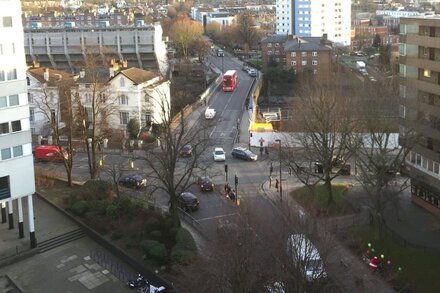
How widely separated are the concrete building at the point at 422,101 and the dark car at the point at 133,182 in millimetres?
12599

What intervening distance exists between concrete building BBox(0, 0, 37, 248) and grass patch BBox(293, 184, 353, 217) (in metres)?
11.3

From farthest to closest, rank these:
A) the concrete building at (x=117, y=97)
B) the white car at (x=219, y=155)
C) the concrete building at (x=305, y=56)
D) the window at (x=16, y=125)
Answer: the concrete building at (x=305, y=56), the concrete building at (x=117, y=97), the white car at (x=219, y=155), the window at (x=16, y=125)

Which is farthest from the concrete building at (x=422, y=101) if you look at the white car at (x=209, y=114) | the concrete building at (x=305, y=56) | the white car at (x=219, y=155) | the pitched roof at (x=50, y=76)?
the concrete building at (x=305, y=56)

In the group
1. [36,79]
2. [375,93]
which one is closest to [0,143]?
[375,93]

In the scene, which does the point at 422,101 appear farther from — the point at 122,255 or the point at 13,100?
the point at 13,100

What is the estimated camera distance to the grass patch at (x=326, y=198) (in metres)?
25.4

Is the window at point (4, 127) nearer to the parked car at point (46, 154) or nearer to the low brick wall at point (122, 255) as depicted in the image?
the low brick wall at point (122, 255)

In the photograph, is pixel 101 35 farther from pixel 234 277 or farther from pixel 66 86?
pixel 234 277

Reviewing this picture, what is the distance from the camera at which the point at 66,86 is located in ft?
120

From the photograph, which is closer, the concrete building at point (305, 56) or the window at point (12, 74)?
the window at point (12, 74)

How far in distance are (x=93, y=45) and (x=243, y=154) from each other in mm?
36477

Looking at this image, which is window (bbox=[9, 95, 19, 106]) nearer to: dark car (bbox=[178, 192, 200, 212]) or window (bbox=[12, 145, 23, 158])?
window (bbox=[12, 145, 23, 158])

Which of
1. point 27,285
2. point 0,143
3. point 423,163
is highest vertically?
point 0,143

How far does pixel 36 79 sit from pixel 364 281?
101 feet
